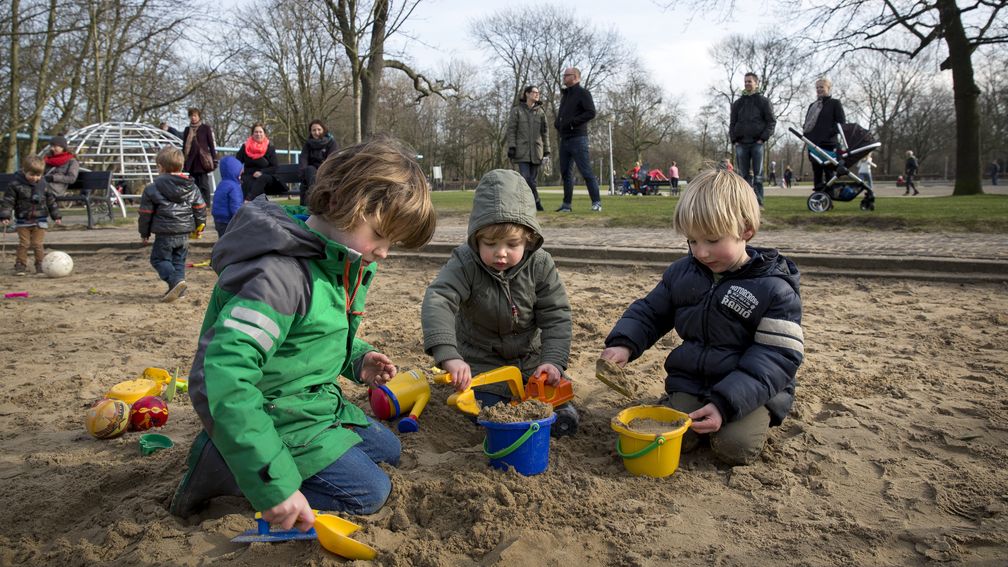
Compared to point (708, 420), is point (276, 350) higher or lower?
higher

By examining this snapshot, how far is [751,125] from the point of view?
10.6m

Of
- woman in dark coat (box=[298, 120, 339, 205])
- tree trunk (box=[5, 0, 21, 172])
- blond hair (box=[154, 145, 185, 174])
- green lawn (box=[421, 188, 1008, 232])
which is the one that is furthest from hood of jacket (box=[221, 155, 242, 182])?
tree trunk (box=[5, 0, 21, 172])

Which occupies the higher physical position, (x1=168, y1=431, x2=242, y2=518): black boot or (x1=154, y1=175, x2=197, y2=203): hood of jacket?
(x1=154, y1=175, x2=197, y2=203): hood of jacket

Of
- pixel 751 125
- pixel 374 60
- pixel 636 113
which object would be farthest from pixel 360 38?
pixel 636 113

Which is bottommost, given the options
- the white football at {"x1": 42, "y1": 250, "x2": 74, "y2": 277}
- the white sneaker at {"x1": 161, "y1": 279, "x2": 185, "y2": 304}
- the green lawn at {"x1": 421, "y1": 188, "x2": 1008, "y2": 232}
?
the white sneaker at {"x1": 161, "y1": 279, "x2": 185, "y2": 304}

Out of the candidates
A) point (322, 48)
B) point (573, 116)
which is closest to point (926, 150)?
point (322, 48)

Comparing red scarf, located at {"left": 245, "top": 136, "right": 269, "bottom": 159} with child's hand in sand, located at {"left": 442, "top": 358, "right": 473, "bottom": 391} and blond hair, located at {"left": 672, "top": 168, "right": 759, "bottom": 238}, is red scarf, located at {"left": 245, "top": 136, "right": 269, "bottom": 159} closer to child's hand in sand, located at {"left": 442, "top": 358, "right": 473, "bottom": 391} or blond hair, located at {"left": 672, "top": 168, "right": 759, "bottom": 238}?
child's hand in sand, located at {"left": 442, "top": 358, "right": 473, "bottom": 391}

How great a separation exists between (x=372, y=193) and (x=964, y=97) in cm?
1776

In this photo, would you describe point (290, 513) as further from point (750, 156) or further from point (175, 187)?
point (750, 156)

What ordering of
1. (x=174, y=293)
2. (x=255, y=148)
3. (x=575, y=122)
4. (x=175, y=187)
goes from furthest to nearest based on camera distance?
(x=575, y=122) → (x=255, y=148) → (x=175, y=187) → (x=174, y=293)

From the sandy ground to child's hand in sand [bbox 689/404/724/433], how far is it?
161 mm

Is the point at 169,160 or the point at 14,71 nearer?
the point at 169,160

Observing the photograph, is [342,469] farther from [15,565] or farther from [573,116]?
[573,116]

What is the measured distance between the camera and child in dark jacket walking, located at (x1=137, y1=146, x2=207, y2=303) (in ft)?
19.1
